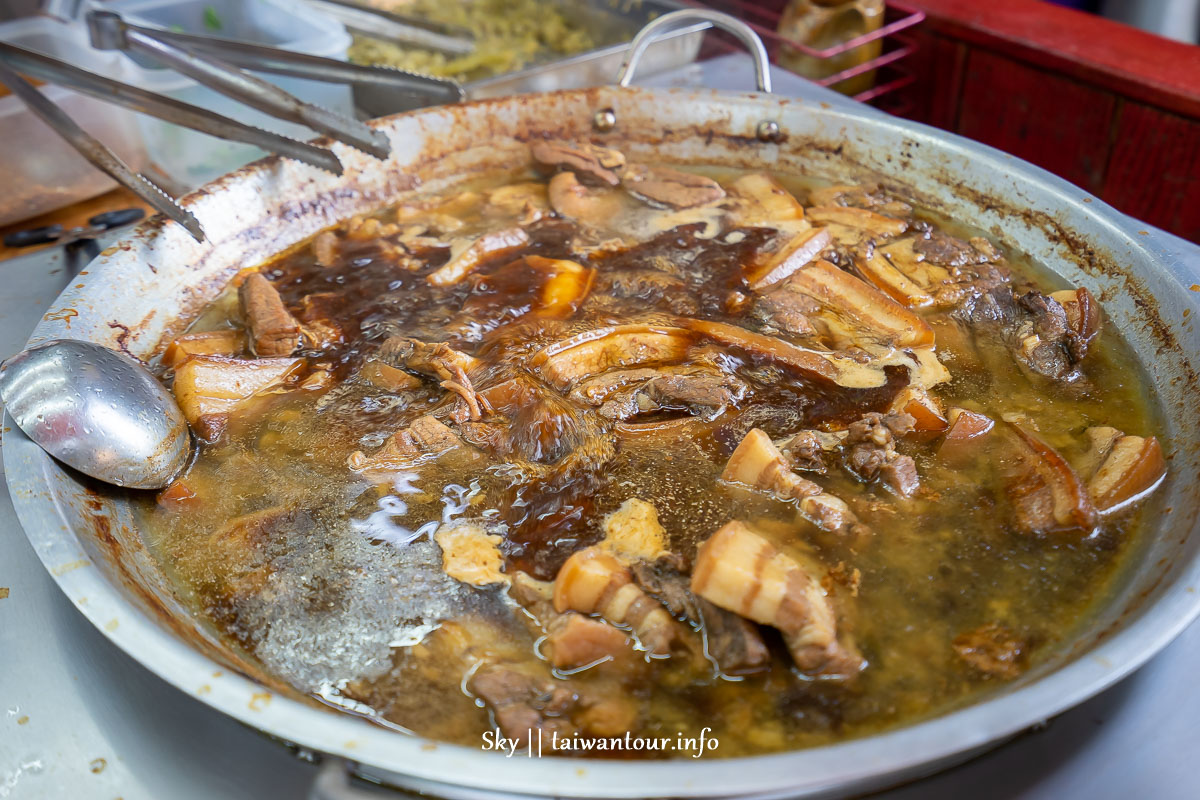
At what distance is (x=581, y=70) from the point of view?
354cm

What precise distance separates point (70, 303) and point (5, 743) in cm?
104

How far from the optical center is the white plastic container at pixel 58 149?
10.1 feet

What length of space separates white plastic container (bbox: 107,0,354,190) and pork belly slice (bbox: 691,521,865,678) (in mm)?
2491

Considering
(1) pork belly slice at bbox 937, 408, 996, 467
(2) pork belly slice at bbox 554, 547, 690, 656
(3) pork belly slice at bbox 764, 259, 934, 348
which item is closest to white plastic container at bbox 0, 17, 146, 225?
(3) pork belly slice at bbox 764, 259, 934, 348

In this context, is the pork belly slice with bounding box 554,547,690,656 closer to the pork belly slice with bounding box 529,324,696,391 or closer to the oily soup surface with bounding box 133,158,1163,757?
the oily soup surface with bounding box 133,158,1163,757

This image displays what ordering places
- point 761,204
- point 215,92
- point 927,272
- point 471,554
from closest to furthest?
point 471,554
point 927,272
point 761,204
point 215,92

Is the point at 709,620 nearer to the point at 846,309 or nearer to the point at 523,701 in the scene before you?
the point at 523,701

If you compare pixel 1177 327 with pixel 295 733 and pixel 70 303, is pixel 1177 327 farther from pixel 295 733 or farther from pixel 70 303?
pixel 70 303

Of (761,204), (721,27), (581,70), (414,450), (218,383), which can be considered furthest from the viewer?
(581,70)

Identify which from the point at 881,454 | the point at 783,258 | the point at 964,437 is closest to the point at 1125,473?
the point at 964,437

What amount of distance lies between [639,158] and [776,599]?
2053 millimetres

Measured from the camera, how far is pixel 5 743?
1.53m

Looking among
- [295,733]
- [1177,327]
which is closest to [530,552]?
→ [295,733]

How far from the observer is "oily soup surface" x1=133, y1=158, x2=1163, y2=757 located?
58.4 inches
